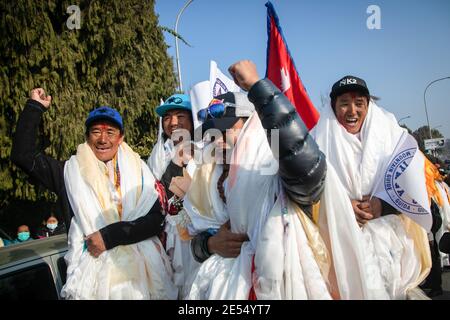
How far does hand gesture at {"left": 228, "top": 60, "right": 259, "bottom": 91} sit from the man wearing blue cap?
1025 mm

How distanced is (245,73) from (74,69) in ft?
23.4

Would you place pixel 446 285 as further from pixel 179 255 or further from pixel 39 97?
pixel 39 97

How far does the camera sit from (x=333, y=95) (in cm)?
196

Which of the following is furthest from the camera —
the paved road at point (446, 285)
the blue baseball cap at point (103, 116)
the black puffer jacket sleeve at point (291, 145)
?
the paved road at point (446, 285)

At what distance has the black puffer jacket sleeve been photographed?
1179 mm

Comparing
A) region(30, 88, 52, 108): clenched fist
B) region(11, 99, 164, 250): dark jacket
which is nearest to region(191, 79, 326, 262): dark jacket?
region(11, 99, 164, 250): dark jacket

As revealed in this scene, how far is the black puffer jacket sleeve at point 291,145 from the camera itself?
1179 millimetres

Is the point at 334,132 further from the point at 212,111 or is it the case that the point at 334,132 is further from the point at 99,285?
the point at 99,285

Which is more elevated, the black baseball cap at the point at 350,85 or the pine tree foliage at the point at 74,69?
the pine tree foliage at the point at 74,69

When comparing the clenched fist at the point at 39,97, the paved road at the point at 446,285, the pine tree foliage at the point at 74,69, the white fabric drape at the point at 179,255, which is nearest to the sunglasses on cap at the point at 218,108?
the white fabric drape at the point at 179,255

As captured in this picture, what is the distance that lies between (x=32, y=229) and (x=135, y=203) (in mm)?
7227

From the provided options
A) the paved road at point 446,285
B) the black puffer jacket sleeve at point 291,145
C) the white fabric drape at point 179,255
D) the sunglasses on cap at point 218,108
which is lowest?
the paved road at point 446,285

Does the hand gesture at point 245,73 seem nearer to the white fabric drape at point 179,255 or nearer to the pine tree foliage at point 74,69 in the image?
the white fabric drape at point 179,255

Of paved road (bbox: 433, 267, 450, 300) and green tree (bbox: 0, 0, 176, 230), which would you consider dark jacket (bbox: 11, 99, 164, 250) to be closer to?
paved road (bbox: 433, 267, 450, 300)
